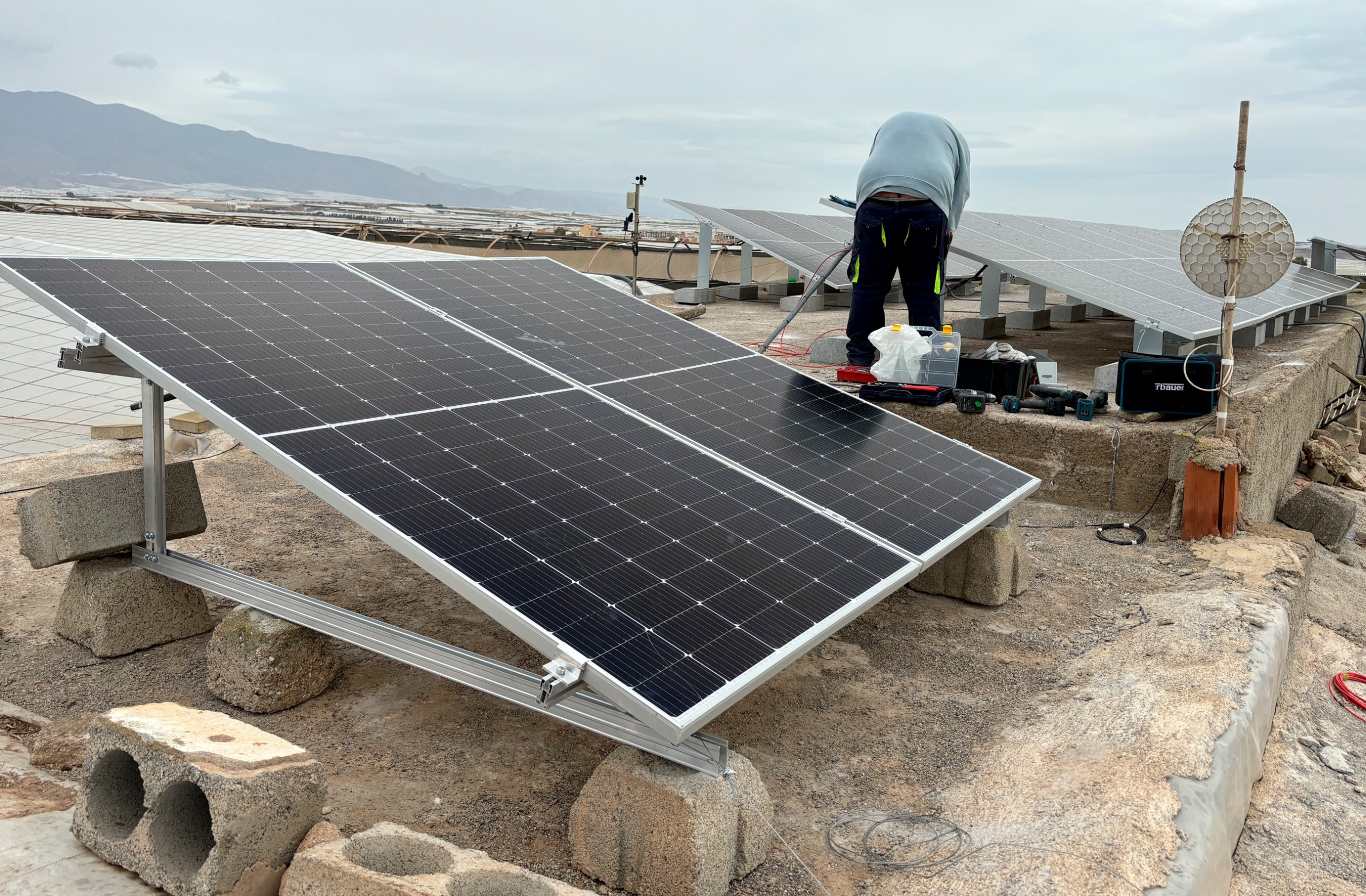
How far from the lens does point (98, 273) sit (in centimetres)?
629

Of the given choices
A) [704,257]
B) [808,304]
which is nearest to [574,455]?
[808,304]

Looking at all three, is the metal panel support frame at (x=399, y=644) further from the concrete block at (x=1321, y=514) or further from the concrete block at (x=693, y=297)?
the concrete block at (x=693, y=297)

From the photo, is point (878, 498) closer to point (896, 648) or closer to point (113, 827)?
point (896, 648)

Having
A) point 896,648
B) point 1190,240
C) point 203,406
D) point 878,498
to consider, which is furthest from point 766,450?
point 1190,240

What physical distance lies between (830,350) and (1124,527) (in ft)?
19.8

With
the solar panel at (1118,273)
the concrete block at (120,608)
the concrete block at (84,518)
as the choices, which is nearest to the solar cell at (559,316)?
the concrete block at (84,518)

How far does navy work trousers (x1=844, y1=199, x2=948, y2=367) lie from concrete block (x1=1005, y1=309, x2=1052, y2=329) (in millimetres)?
8391

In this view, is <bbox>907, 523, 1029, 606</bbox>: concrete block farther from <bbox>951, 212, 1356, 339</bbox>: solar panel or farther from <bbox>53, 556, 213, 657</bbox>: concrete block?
<bbox>53, 556, 213, 657</bbox>: concrete block

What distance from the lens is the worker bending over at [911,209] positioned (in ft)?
36.4

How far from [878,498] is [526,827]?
315 cm

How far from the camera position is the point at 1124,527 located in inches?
369

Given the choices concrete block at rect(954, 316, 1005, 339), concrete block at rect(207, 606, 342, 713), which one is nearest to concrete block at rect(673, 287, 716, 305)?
concrete block at rect(954, 316, 1005, 339)

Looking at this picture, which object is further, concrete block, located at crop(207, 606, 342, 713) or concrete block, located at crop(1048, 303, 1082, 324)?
concrete block, located at crop(1048, 303, 1082, 324)

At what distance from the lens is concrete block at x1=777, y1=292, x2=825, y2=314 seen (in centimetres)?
2397
